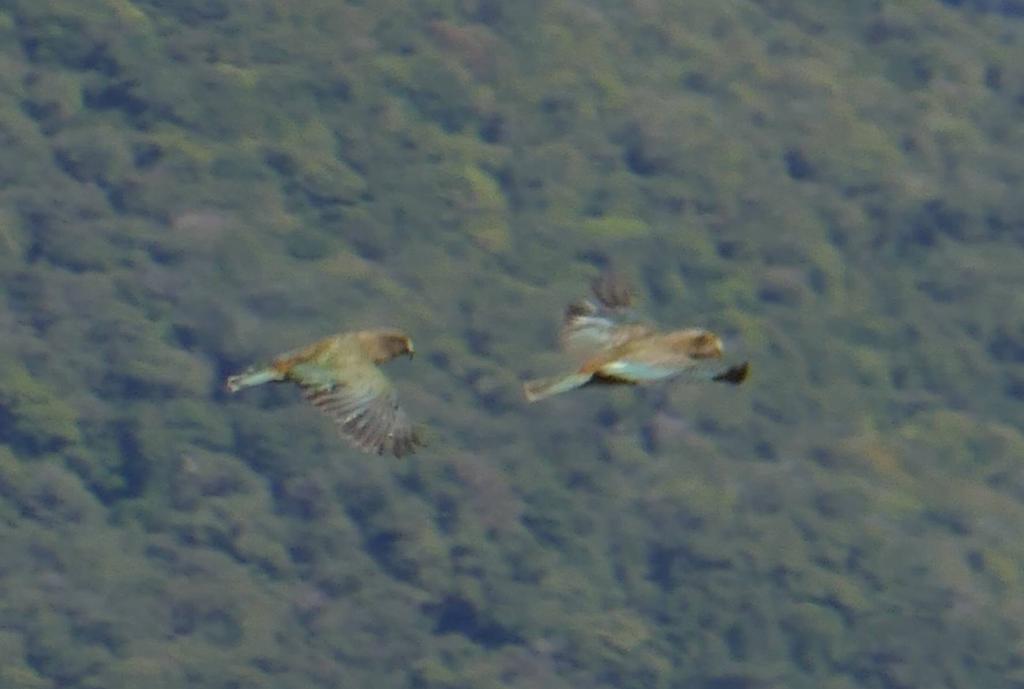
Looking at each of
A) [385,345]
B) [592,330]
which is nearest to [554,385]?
[385,345]

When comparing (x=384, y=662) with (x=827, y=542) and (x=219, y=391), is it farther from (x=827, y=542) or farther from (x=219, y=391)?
(x=827, y=542)

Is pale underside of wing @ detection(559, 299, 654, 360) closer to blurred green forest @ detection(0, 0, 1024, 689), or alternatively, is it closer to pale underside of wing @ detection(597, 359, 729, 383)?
pale underside of wing @ detection(597, 359, 729, 383)

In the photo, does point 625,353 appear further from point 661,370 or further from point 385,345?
point 385,345

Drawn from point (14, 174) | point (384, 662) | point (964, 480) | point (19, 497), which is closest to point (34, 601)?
point (19, 497)

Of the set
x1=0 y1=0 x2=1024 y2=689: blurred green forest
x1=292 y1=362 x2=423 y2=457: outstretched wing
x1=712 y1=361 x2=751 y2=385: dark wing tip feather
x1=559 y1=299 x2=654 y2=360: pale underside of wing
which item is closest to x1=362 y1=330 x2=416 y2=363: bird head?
x1=292 y1=362 x2=423 y2=457: outstretched wing

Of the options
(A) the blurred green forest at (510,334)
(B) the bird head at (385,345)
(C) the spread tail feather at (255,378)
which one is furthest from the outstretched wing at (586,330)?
(A) the blurred green forest at (510,334)

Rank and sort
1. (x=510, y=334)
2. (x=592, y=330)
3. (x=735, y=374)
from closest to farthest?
(x=735, y=374) < (x=592, y=330) < (x=510, y=334)

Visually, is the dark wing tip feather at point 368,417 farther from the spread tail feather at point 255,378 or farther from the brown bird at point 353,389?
the spread tail feather at point 255,378
